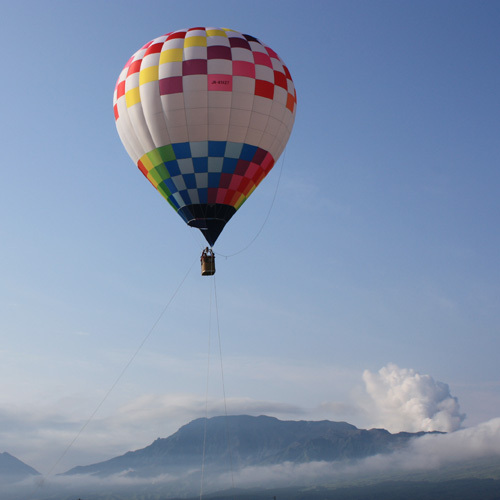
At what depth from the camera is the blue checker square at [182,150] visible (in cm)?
5006

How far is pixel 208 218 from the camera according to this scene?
5200 centimetres

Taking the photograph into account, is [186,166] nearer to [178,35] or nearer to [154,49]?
[154,49]

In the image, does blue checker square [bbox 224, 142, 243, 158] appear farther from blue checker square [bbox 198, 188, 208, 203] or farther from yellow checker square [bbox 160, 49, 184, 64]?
yellow checker square [bbox 160, 49, 184, 64]

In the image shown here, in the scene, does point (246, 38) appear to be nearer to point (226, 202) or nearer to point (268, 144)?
point (268, 144)

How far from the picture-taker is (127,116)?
51.9 meters

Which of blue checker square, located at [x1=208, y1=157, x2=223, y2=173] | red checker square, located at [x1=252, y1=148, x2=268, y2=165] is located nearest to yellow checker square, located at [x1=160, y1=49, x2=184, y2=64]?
blue checker square, located at [x1=208, y1=157, x2=223, y2=173]

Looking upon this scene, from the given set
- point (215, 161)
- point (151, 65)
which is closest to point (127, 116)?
point (151, 65)

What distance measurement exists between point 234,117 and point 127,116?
8.44 m

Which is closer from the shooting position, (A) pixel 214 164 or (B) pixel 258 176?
(A) pixel 214 164

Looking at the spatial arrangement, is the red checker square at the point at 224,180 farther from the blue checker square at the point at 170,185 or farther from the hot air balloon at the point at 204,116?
the blue checker square at the point at 170,185

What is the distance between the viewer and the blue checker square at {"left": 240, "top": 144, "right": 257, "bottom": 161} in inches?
2018

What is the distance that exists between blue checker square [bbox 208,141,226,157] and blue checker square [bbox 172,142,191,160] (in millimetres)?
1548

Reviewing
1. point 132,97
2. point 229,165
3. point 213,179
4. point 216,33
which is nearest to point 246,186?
point 229,165

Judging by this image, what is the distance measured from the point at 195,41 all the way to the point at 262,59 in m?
5.15
